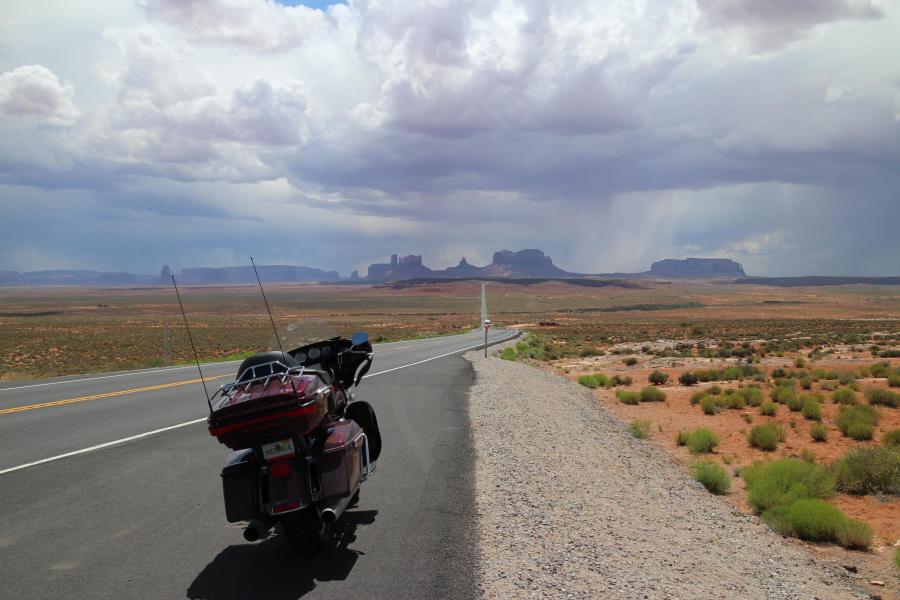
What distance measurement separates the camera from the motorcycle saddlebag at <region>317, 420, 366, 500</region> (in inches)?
203

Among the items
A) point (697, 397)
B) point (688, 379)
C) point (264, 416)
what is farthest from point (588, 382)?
point (264, 416)

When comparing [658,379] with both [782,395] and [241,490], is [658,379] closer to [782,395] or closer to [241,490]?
[782,395]

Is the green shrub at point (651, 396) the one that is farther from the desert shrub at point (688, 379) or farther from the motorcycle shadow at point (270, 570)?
the motorcycle shadow at point (270, 570)

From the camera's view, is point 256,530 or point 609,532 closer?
point 256,530

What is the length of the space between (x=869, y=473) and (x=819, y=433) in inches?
193

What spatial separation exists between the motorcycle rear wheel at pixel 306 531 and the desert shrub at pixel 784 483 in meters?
7.04

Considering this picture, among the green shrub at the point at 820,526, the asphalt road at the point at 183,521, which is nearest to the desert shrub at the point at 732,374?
the asphalt road at the point at 183,521

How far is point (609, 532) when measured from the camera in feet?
21.5

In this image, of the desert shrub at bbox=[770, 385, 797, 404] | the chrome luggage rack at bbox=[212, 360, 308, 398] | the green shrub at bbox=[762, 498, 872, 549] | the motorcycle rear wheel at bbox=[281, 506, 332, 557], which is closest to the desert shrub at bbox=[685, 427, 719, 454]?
the green shrub at bbox=[762, 498, 872, 549]

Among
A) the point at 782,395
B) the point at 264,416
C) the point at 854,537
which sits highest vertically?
the point at 264,416

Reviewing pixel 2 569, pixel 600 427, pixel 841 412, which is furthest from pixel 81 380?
pixel 841 412

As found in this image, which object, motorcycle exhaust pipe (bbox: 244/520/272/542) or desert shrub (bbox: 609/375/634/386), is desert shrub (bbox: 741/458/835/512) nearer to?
motorcycle exhaust pipe (bbox: 244/520/272/542)

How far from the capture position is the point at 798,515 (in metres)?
8.67

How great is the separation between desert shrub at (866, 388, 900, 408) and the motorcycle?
19.5 meters
